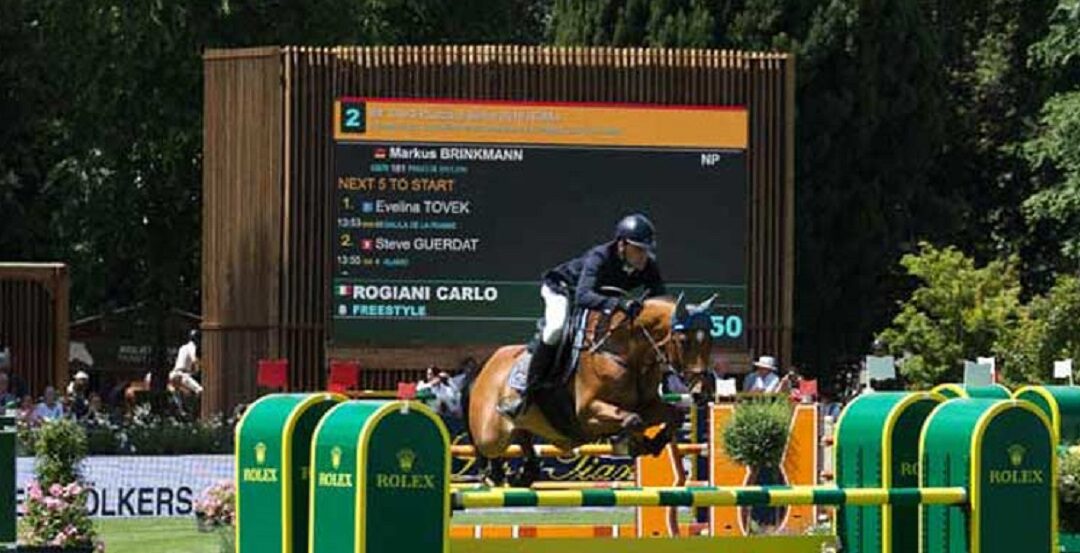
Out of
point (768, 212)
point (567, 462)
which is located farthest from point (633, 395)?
point (768, 212)

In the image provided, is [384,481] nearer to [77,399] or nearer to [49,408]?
[49,408]

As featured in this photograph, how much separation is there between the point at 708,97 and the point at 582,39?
37.3 feet

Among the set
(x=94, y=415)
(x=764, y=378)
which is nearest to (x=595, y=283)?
(x=764, y=378)

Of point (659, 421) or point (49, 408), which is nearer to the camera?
point (659, 421)

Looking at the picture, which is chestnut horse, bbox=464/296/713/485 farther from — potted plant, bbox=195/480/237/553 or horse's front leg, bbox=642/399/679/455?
potted plant, bbox=195/480/237/553

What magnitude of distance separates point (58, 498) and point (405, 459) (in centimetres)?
774

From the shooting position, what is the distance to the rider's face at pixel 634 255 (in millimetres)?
16609

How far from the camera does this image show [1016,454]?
12367mm

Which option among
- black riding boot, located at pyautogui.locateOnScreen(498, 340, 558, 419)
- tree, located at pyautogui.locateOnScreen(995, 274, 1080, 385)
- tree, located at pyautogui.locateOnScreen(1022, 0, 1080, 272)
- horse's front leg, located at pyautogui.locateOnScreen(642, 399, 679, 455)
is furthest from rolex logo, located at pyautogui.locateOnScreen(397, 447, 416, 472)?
tree, located at pyautogui.locateOnScreen(1022, 0, 1080, 272)

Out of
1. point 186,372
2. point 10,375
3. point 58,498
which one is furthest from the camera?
point 186,372

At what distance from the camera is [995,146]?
46.0 meters

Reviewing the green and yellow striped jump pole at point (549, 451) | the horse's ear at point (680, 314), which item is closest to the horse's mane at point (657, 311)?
the horse's ear at point (680, 314)

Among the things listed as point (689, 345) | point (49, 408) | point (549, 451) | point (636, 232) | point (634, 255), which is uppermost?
point (636, 232)

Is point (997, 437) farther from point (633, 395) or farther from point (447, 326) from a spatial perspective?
point (447, 326)
